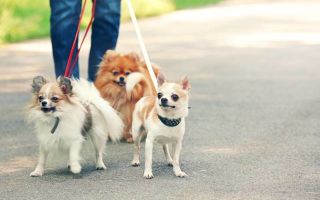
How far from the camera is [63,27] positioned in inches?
346

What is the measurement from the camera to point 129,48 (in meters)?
14.9

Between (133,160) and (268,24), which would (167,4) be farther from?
(133,160)

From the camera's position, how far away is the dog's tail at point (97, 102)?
7.13m

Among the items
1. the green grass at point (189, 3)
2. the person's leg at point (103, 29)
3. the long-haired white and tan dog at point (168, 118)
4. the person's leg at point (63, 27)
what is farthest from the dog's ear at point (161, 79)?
the green grass at point (189, 3)

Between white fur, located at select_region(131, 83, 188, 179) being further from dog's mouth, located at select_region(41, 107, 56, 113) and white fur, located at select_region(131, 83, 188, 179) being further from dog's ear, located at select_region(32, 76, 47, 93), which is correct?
dog's ear, located at select_region(32, 76, 47, 93)

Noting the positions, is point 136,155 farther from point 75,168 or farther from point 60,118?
point 60,118

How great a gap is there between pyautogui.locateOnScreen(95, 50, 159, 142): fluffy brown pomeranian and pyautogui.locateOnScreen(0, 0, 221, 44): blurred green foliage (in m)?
7.99

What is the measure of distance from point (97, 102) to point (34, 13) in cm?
1323

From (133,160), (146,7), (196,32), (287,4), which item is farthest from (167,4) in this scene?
(133,160)

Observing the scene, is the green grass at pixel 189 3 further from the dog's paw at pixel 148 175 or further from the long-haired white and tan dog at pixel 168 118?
the dog's paw at pixel 148 175

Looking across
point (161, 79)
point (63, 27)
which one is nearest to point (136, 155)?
point (161, 79)

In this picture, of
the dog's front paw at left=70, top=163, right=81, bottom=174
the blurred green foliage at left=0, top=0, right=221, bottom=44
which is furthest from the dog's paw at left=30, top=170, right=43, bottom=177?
the blurred green foliage at left=0, top=0, right=221, bottom=44

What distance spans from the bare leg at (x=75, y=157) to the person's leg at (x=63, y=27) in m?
2.00

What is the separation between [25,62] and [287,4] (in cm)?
1185
